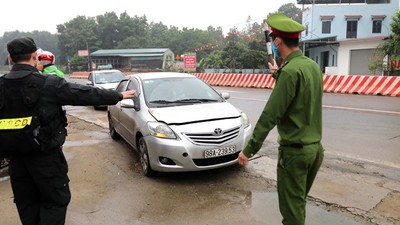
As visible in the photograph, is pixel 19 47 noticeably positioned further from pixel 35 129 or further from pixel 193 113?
pixel 193 113

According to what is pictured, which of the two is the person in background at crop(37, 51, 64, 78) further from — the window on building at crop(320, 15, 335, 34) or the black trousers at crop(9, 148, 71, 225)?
the window on building at crop(320, 15, 335, 34)

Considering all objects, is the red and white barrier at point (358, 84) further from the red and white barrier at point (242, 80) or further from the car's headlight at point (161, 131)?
the car's headlight at point (161, 131)

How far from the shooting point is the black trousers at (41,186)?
2.54m

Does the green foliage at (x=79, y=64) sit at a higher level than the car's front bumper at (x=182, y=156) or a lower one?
lower

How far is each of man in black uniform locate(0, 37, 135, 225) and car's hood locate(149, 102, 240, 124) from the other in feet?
6.36

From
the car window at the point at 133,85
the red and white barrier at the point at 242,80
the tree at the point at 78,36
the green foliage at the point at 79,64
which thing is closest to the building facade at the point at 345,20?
the red and white barrier at the point at 242,80

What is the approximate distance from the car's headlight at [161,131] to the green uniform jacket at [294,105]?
218cm

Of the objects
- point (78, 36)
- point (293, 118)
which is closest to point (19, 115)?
point (293, 118)

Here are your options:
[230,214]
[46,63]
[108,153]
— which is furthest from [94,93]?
[108,153]

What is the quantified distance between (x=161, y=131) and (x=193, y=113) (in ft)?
1.84

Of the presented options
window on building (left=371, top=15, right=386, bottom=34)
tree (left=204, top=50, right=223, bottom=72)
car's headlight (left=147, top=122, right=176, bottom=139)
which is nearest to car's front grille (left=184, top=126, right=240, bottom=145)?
car's headlight (left=147, top=122, right=176, bottom=139)

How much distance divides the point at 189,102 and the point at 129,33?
8591cm

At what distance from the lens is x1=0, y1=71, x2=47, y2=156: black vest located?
2.39 m

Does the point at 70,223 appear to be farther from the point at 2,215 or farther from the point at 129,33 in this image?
the point at 129,33
